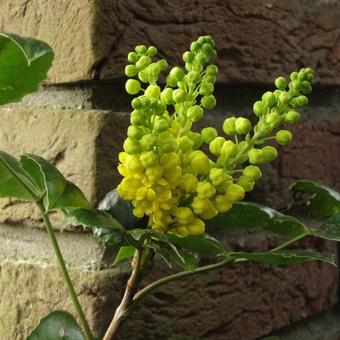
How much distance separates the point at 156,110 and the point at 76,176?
167mm

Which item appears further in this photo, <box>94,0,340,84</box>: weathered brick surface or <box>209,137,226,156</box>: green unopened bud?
<box>94,0,340,84</box>: weathered brick surface

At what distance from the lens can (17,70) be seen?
410 mm

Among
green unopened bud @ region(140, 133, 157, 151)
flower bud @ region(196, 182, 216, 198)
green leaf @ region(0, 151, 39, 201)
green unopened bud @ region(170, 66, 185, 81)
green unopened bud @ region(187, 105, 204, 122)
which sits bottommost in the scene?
green leaf @ region(0, 151, 39, 201)

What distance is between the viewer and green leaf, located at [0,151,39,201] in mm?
412

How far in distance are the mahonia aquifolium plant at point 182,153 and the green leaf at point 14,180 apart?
2.2 inches

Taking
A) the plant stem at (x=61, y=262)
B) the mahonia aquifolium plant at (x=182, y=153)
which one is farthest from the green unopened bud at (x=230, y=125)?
the plant stem at (x=61, y=262)

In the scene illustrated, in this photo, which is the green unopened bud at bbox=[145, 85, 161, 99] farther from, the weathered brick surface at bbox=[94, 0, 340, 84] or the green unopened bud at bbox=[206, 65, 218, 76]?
the weathered brick surface at bbox=[94, 0, 340, 84]

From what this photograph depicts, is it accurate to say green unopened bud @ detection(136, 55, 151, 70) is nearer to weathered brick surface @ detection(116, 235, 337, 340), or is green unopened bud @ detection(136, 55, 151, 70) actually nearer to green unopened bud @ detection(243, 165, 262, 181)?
green unopened bud @ detection(243, 165, 262, 181)

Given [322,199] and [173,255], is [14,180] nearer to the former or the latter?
[173,255]

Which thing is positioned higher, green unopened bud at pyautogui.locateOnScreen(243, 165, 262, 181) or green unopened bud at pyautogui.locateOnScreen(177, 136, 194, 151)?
green unopened bud at pyautogui.locateOnScreen(177, 136, 194, 151)

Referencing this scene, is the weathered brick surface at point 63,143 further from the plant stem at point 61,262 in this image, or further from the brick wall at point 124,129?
the plant stem at point 61,262

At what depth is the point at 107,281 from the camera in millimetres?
536

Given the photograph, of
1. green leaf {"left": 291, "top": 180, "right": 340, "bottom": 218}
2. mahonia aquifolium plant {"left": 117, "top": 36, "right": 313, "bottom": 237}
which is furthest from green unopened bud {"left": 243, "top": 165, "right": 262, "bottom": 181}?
green leaf {"left": 291, "top": 180, "right": 340, "bottom": 218}

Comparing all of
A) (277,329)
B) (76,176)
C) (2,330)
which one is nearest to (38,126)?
(76,176)
